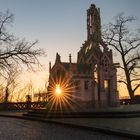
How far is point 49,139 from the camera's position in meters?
10.0

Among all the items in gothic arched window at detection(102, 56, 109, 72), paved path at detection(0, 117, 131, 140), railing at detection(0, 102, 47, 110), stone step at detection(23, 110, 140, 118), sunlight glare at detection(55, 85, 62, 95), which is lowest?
paved path at detection(0, 117, 131, 140)

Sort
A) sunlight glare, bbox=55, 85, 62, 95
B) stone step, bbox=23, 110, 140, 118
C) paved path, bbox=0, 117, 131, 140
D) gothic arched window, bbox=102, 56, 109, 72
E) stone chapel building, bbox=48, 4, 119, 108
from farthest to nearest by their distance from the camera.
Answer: gothic arched window, bbox=102, 56, 109, 72
stone chapel building, bbox=48, 4, 119, 108
sunlight glare, bbox=55, 85, 62, 95
stone step, bbox=23, 110, 140, 118
paved path, bbox=0, 117, 131, 140

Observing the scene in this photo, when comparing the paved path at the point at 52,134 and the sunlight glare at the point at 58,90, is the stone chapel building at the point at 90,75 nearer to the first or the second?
the sunlight glare at the point at 58,90

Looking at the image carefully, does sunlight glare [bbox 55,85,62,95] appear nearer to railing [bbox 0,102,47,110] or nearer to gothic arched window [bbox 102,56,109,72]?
gothic arched window [bbox 102,56,109,72]

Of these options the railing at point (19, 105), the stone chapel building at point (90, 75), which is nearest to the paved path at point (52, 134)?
the stone chapel building at point (90, 75)

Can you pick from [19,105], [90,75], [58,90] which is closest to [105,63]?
[90,75]

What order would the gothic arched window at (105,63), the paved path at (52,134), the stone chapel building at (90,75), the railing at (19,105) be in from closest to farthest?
the paved path at (52,134), the stone chapel building at (90,75), the gothic arched window at (105,63), the railing at (19,105)

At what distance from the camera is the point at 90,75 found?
107 ft

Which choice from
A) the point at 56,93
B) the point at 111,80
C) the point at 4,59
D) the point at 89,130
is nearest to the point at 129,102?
the point at 111,80

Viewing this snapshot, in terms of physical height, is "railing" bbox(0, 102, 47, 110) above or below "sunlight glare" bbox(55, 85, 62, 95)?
below

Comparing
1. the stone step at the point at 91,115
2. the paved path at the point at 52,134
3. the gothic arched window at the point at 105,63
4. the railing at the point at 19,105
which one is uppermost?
the gothic arched window at the point at 105,63

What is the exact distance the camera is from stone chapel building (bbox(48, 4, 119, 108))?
103 feet

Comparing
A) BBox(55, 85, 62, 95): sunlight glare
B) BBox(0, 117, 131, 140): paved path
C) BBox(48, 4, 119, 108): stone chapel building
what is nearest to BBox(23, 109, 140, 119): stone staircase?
BBox(0, 117, 131, 140): paved path

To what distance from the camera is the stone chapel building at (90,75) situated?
3144 centimetres
